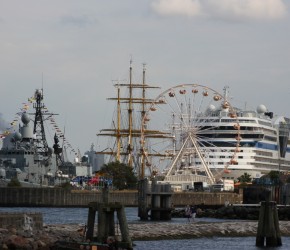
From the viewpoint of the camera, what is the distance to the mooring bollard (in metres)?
62.7

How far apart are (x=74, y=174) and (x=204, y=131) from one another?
71.9 feet

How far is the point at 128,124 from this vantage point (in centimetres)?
18338

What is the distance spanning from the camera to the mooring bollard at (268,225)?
62.7m

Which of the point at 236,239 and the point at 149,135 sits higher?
the point at 149,135

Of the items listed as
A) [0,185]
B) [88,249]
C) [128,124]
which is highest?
[128,124]

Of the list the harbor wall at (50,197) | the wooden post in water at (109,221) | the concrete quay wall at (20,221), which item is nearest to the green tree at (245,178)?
the harbor wall at (50,197)

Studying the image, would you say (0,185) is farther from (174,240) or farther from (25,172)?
(174,240)

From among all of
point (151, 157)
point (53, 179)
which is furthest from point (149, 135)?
point (53, 179)

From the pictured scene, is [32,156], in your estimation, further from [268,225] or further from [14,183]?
[268,225]

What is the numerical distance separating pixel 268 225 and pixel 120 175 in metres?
104

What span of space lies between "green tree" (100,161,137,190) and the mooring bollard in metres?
103

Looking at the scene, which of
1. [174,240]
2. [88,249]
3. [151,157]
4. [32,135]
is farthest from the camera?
[151,157]

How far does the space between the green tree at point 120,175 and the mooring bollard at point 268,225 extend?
10286 centimetres

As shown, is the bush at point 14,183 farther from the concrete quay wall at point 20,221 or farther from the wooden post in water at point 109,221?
the wooden post in water at point 109,221
